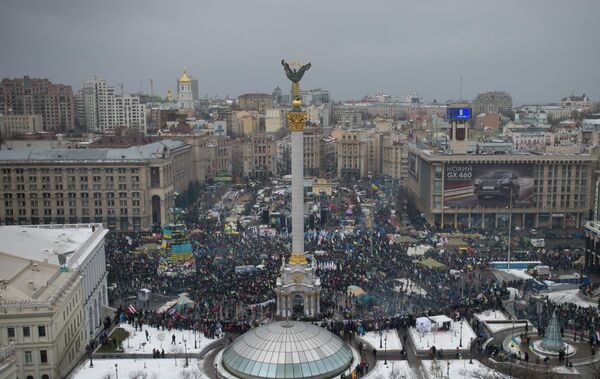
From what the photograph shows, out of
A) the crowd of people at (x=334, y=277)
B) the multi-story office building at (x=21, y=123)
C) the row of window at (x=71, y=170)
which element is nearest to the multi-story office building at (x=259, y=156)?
the multi-story office building at (x=21, y=123)

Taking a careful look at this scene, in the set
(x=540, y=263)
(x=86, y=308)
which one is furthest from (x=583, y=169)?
(x=86, y=308)

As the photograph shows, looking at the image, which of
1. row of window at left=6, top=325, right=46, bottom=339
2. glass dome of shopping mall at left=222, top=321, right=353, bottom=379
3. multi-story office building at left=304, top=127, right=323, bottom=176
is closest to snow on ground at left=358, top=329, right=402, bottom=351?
glass dome of shopping mall at left=222, top=321, right=353, bottom=379

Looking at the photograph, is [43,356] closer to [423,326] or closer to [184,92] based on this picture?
[423,326]

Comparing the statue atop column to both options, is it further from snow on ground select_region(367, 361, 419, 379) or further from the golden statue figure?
snow on ground select_region(367, 361, 419, 379)

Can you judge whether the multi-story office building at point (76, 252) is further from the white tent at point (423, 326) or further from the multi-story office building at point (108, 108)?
the multi-story office building at point (108, 108)

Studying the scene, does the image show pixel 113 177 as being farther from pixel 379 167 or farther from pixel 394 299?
pixel 379 167

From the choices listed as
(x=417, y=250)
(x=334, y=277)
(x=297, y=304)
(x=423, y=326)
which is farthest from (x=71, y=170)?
(x=423, y=326)
